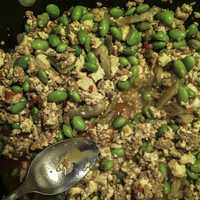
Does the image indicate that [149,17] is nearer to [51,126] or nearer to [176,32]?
[176,32]

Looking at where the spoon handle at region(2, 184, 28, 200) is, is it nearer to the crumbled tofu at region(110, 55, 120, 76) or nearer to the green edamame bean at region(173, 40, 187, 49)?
the crumbled tofu at region(110, 55, 120, 76)

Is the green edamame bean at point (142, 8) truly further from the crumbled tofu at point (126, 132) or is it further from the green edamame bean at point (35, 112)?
the green edamame bean at point (35, 112)

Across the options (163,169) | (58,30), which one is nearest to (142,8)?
(58,30)

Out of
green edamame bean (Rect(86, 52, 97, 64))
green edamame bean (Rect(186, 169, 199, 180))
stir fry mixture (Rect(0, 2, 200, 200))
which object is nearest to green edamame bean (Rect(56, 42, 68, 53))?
stir fry mixture (Rect(0, 2, 200, 200))

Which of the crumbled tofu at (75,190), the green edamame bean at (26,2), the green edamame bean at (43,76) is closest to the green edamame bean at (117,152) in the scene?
the crumbled tofu at (75,190)

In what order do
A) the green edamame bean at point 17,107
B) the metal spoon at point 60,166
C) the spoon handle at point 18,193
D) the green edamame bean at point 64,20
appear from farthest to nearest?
1. the green edamame bean at point 64,20
2. the green edamame bean at point 17,107
3. the metal spoon at point 60,166
4. the spoon handle at point 18,193

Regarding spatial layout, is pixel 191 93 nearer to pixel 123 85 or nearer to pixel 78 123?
pixel 123 85
